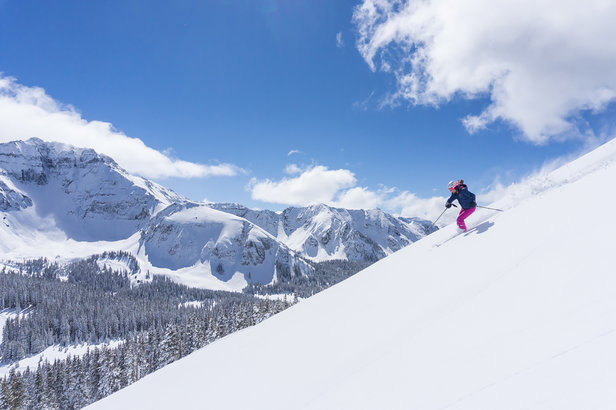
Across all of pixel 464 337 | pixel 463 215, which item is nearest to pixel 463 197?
pixel 463 215

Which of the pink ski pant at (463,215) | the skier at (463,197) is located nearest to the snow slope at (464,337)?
the pink ski pant at (463,215)

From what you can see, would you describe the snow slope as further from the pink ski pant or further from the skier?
the skier

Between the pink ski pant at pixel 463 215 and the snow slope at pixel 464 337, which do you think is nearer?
the snow slope at pixel 464 337

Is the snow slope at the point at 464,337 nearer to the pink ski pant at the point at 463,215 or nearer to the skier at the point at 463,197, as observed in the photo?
the pink ski pant at the point at 463,215

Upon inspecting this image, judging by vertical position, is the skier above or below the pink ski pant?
above

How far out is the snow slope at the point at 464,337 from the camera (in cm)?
318

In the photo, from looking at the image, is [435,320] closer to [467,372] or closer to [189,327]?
[467,372]

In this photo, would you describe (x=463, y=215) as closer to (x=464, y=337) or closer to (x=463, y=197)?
(x=463, y=197)

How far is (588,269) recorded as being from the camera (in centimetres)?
445

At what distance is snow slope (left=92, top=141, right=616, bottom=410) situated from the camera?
3.18 metres

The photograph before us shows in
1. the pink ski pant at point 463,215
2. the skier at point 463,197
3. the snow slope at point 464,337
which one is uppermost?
the skier at point 463,197

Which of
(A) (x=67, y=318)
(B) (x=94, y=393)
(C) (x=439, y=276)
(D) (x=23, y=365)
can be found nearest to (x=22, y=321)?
(A) (x=67, y=318)

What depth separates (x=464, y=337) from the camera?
4.53 metres

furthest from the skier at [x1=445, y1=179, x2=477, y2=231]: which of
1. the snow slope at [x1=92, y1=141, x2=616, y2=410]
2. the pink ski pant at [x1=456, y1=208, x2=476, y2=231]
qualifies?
the snow slope at [x1=92, y1=141, x2=616, y2=410]
